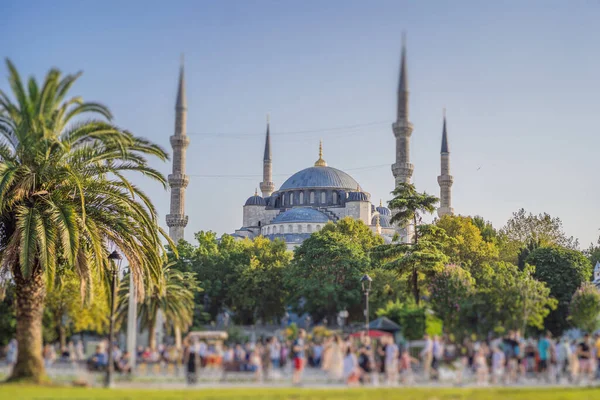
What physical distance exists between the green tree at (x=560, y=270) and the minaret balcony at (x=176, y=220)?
2800 centimetres

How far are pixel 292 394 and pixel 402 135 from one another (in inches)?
1904

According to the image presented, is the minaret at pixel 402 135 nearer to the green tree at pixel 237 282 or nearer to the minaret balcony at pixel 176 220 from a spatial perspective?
the green tree at pixel 237 282

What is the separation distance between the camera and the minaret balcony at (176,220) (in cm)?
6438

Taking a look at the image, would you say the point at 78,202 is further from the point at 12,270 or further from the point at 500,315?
the point at 500,315

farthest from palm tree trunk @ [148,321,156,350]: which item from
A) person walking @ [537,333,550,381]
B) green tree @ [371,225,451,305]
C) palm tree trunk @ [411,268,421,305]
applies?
person walking @ [537,333,550,381]

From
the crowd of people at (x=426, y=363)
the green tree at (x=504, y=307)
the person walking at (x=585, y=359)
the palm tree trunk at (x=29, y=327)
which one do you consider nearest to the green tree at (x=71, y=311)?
the palm tree trunk at (x=29, y=327)

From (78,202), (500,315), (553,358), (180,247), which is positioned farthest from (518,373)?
(180,247)

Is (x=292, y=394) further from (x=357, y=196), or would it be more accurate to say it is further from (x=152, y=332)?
(x=357, y=196)

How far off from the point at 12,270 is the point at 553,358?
12.4 metres

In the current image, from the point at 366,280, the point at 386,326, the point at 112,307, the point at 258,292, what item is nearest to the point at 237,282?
the point at 258,292

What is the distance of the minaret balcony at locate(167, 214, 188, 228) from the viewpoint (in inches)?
2534

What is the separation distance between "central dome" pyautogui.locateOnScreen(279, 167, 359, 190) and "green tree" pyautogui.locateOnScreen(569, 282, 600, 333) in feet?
159

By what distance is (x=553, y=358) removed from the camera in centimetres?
1862

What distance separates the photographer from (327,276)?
43938 millimetres
